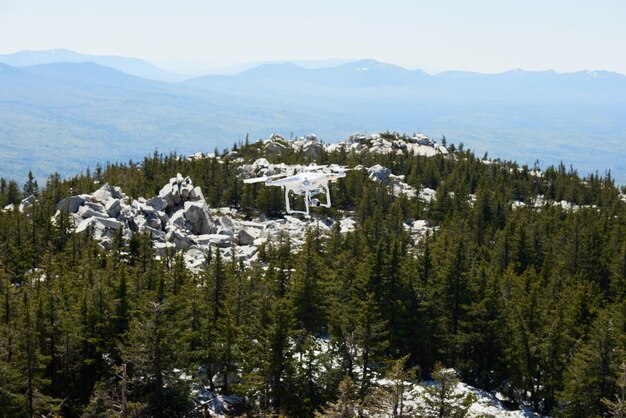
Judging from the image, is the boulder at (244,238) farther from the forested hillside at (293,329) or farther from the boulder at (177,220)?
the forested hillside at (293,329)

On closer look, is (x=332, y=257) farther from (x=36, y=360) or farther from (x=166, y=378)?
(x=36, y=360)

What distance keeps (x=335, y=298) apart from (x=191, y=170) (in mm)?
84115

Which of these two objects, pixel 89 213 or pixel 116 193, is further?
pixel 116 193

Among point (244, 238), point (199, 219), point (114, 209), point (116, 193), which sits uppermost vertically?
point (114, 209)

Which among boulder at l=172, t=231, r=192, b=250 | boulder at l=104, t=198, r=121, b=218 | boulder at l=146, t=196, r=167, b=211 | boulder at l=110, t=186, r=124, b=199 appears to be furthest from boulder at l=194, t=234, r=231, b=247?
boulder at l=110, t=186, r=124, b=199

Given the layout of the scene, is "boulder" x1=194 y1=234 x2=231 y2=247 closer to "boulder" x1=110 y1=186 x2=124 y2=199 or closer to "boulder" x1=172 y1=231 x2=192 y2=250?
"boulder" x1=172 y1=231 x2=192 y2=250

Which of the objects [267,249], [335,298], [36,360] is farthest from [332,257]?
[36,360]

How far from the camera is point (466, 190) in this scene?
5123 inches

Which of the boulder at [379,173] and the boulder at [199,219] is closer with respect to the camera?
the boulder at [199,219]

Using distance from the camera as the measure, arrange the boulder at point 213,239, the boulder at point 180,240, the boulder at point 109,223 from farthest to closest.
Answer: the boulder at point 213,239
the boulder at point 180,240
the boulder at point 109,223

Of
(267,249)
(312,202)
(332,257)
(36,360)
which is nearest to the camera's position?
(36,360)

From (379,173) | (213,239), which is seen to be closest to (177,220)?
(213,239)

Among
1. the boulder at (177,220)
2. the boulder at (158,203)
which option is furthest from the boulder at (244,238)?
the boulder at (158,203)

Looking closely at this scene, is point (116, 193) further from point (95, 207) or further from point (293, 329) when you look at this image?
point (293, 329)
